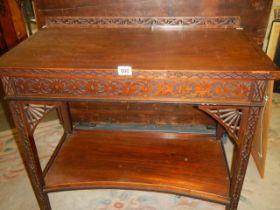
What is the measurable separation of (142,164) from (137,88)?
1.97ft

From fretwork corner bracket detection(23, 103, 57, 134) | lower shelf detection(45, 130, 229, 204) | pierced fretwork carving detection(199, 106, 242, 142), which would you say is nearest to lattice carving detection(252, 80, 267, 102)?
pierced fretwork carving detection(199, 106, 242, 142)

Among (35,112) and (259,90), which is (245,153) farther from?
(35,112)

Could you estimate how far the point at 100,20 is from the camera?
131cm

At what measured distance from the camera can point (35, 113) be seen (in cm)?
101

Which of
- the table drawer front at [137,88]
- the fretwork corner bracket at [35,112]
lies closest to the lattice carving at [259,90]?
the table drawer front at [137,88]

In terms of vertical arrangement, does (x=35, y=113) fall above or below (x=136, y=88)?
→ below

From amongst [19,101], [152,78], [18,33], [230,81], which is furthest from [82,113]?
[18,33]

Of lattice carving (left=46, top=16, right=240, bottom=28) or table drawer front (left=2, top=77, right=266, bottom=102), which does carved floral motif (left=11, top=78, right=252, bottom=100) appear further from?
lattice carving (left=46, top=16, right=240, bottom=28)

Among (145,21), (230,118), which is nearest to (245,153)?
(230,118)

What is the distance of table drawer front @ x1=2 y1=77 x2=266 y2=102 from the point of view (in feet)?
2.72

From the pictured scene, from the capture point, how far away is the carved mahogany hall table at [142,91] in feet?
2.72

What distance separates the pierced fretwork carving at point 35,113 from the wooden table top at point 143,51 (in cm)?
20

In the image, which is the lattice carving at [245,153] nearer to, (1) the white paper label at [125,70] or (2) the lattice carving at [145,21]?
(1) the white paper label at [125,70]

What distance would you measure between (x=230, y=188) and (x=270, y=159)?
0.64 metres
